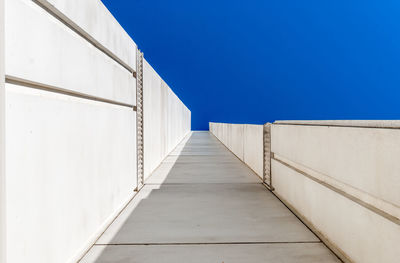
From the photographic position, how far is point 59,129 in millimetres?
2566

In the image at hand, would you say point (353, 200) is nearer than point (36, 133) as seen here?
No

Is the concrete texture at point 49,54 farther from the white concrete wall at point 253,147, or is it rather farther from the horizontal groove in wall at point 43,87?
the white concrete wall at point 253,147

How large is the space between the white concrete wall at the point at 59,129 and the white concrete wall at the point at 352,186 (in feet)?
8.05

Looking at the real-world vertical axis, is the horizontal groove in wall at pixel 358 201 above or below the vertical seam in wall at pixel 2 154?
below

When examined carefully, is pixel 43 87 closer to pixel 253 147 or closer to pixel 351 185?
pixel 351 185

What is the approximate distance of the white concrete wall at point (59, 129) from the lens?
1.97m

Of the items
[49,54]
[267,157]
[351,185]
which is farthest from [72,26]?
[267,157]

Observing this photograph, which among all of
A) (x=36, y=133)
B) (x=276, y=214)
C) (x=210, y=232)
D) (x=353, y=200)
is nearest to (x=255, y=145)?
(x=276, y=214)

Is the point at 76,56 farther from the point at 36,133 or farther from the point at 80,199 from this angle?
the point at 80,199

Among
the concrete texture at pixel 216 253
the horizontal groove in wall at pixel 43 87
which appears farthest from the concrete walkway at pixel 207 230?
the horizontal groove in wall at pixel 43 87

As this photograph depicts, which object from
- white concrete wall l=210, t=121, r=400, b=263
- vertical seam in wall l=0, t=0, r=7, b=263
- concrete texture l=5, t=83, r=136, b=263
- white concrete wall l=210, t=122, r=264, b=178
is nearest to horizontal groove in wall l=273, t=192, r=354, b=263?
white concrete wall l=210, t=121, r=400, b=263

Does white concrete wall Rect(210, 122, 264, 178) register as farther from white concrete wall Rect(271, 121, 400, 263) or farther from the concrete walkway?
white concrete wall Rect(271, 121, 400, 263)

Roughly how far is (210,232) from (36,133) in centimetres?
219

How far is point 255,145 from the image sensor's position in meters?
7.62
